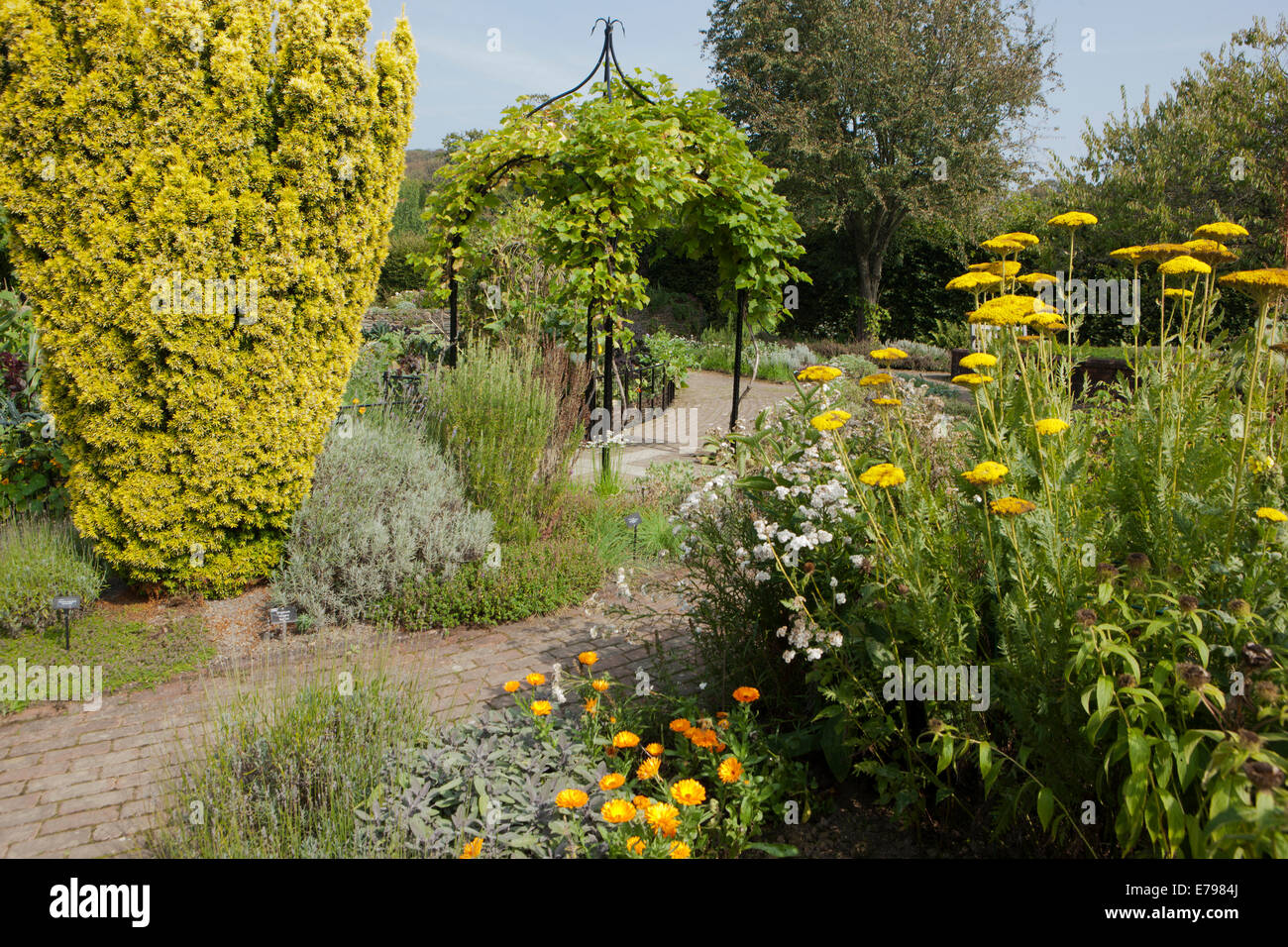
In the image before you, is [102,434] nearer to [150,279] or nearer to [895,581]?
[150,279]

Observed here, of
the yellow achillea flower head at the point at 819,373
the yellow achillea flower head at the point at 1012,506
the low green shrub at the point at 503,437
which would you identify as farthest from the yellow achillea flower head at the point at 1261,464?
the low green shrub at the point at 503,437

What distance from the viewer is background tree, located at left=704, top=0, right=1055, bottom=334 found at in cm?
1739

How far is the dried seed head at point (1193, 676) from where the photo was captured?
5.49 feet

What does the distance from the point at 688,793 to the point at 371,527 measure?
2.88 metres

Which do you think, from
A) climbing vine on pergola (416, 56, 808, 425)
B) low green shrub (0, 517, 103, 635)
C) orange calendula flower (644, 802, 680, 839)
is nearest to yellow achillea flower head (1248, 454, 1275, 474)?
orange calendula flower (644, 802, 680, 839)

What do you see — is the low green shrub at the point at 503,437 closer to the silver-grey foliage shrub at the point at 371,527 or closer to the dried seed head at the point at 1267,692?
the silver-grey foliage shrub at the point at 371,527

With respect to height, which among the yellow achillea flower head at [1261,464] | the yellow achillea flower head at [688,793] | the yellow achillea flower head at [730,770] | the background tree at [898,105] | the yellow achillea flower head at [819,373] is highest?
the background tree at [898,105]

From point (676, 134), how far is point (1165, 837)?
18.9ft

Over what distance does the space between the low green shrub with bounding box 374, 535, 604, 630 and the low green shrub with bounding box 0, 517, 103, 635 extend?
1592 mm

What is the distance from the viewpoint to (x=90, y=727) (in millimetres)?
3412

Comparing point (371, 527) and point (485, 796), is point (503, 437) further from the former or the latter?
point (485, 796)

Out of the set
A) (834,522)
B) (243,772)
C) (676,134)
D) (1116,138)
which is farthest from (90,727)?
(1116,138)

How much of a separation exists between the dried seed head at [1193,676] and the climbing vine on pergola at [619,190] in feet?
16.6

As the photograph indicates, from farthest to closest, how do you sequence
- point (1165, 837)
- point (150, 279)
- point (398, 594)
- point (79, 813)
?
point (398, 594) → point (150, 279) → point (79, 813) → point (1165, 837)
